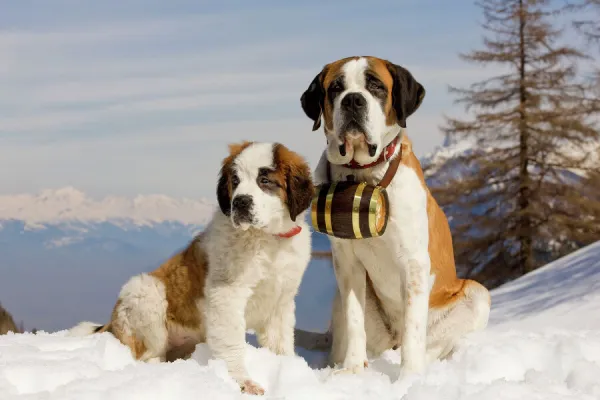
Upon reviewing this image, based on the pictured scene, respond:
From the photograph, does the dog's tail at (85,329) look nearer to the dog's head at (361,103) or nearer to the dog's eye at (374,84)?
the dog's head at (361,103)

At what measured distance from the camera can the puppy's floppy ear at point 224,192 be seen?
4609 mm

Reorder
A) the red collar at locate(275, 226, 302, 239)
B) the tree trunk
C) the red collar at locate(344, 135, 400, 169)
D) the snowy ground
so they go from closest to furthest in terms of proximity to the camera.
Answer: the snowy ground → the red collar at locate(344, 135, 400, 169) → the red collar at locate(275, 226, 302, 239) → the tree trunk

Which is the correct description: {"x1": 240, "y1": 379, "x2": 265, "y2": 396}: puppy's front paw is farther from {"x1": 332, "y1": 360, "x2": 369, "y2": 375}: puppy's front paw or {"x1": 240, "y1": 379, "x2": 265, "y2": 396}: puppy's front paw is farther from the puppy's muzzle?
the puppy's muzzle

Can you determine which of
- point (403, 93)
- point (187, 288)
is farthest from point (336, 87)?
point (187, 288)

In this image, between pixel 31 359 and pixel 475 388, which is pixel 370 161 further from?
pixel 31 359

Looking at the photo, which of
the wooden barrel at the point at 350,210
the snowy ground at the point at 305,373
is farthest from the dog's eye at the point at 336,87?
the snowy ground at the point at 305,373

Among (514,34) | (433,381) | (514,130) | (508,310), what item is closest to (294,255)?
(433,381)

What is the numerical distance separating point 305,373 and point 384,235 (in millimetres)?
1066

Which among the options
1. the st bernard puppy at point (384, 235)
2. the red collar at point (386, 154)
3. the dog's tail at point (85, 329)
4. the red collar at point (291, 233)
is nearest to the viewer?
the st bernard puppy at point (384, 235)

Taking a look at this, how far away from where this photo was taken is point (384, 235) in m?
4.66

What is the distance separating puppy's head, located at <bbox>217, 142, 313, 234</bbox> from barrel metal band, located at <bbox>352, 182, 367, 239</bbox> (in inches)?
12.5

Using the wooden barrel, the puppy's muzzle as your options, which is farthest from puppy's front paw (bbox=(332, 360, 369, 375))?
the puppy's muzzle

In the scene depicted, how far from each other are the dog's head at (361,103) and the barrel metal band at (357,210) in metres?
0.18

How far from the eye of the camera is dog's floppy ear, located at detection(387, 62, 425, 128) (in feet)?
14.9
